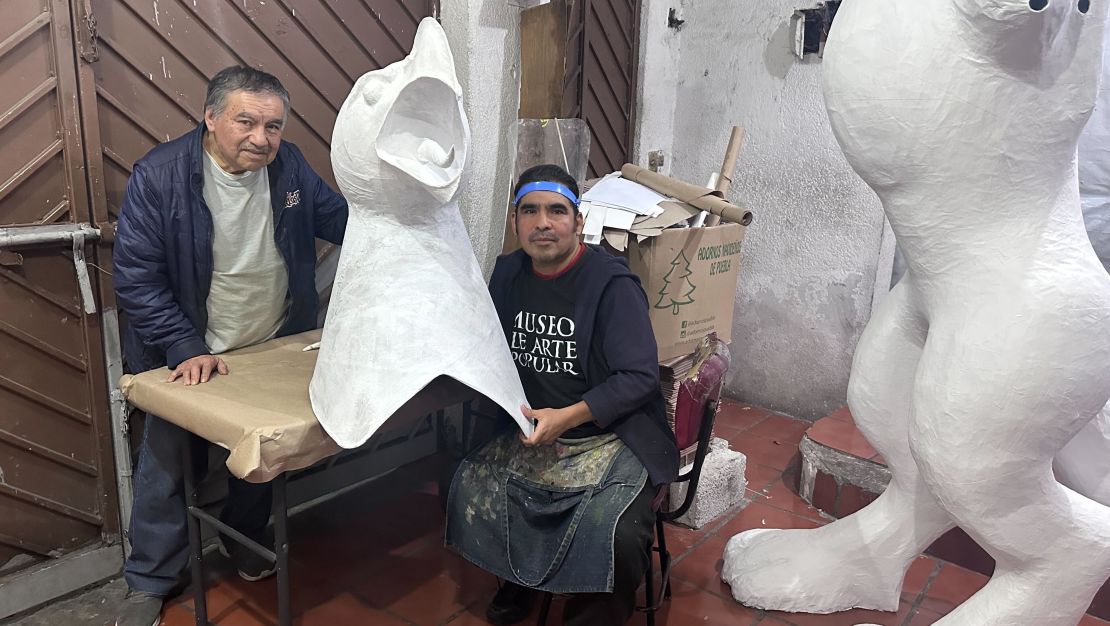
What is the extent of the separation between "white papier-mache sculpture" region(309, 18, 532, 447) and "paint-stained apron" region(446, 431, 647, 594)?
0.28m

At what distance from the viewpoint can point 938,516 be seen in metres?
2.16

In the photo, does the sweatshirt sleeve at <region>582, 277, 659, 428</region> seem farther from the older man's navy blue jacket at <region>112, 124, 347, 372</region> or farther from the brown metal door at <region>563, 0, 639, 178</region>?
the brown metal door at <region>563, 0, 639, 178</region>

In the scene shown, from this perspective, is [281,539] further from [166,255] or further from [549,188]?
[549,188]

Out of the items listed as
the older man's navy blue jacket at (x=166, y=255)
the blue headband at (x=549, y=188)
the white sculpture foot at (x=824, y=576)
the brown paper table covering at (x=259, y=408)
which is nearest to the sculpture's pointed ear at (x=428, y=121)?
the blue headband at (x=549, y=188)

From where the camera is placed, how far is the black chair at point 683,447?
204cm

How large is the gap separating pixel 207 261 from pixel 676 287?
149cm

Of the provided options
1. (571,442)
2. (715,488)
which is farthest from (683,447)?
(571,442)

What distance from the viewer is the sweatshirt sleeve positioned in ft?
6.20

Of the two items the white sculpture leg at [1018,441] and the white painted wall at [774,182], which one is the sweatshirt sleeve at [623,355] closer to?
the white sculpture leg at [1018,441]

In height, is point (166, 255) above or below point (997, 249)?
below

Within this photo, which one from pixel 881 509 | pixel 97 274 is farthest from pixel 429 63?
pixel 881 509

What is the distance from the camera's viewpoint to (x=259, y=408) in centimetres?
174

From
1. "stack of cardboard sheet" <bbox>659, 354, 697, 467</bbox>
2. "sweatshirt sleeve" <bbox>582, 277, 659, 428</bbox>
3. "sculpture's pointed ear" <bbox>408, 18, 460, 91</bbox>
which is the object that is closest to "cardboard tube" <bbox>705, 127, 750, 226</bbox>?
"stack of cardboard sheet" <bbox>659, 354, 697, 467</bbox>

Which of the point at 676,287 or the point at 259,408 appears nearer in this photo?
the point at 259,408
